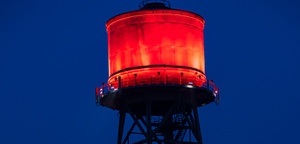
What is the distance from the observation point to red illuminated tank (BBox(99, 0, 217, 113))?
314 ft

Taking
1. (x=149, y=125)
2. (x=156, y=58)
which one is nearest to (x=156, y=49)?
(x=156, y=58)

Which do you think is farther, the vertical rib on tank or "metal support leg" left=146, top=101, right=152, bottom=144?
the vertical rib on tank

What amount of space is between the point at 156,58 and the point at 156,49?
665 mm

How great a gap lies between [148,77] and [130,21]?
164 inches

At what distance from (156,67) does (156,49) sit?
50.1 inches

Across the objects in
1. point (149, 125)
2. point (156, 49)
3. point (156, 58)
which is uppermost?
point (156, 49)

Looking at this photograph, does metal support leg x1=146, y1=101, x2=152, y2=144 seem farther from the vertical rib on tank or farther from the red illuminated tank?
the vertical rib on tank

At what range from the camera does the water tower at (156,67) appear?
95812 millimetres

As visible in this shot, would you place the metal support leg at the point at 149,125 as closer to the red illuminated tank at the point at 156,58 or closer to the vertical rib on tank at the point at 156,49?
the red illuminated tank at the point at 156,58

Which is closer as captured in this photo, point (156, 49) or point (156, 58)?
point (156, 58)

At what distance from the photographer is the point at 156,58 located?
95938 mm

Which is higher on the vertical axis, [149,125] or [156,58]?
[156,58]

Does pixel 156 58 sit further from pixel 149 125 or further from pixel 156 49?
pixel 149 125

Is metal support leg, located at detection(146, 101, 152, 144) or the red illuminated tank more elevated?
the red illuminated tank
